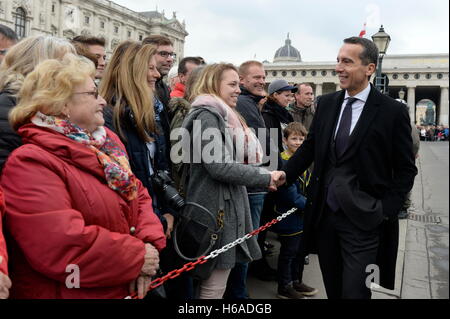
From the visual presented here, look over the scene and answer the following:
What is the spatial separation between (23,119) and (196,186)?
4.58 ft

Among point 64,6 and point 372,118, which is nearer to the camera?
point 372,118

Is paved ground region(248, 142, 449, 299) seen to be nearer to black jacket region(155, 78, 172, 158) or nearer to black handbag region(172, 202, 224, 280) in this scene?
black handbag region(172, 202, 224, 280)

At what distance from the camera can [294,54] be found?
82.7 meters

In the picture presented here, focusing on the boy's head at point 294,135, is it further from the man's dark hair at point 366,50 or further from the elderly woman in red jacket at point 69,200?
the elderly woman in red jacket at point 69,200

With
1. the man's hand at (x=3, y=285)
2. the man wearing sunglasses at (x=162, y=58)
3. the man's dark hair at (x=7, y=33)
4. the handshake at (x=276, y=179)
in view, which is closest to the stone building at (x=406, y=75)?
the man wearing sunglasses at (x=162, y=58)

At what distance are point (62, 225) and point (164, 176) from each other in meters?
1.25

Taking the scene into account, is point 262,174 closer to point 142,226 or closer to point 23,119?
point 142,226

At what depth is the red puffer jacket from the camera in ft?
5.73

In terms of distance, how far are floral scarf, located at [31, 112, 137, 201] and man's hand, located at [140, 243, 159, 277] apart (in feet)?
0.95

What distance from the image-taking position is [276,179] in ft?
10.5

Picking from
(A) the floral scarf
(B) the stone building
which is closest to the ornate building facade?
(B) the stone building

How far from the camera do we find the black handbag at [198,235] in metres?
2.85

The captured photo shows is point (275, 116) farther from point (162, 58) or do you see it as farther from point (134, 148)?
point (134, 148)

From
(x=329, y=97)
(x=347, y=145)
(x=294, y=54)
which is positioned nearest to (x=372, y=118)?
(x=347, y=145)
